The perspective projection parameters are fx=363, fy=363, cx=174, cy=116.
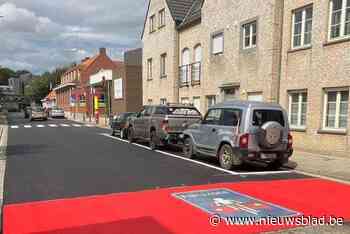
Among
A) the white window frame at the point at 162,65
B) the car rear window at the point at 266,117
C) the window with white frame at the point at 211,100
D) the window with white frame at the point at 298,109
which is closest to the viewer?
the car rear window at the point at 266,117

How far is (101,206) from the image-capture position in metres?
6.40

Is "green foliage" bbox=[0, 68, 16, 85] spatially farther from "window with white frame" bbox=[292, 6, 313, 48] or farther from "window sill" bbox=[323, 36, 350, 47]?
"window sill" bbox=[323, 36, 350, 47]

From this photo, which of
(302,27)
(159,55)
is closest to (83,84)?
(159,55)

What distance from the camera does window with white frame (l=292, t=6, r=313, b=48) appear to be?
1423 cm

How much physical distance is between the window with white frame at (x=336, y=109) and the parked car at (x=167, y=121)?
15.7 feet

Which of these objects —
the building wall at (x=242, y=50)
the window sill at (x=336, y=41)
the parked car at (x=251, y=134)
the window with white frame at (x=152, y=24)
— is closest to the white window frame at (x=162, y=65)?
the window with white frame at (x=152, y=24)

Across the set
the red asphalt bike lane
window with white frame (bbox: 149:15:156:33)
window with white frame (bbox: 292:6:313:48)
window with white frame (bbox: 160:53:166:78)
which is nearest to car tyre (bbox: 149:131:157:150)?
window with white frame (bbox: 292:6:313:48)

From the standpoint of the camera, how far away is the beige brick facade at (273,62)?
13078 millimetres

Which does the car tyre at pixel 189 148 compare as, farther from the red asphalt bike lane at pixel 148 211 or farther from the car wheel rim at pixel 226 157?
the red asphalt bike lane at pixel 148 211

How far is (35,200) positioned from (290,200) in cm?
482

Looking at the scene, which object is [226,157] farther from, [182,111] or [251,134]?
[182,111]

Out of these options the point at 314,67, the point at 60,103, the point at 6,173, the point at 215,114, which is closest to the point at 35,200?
the point at 6,173

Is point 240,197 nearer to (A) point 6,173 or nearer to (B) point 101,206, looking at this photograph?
(B) point 101,206

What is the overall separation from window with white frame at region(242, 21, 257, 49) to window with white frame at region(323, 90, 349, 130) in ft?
16.9
